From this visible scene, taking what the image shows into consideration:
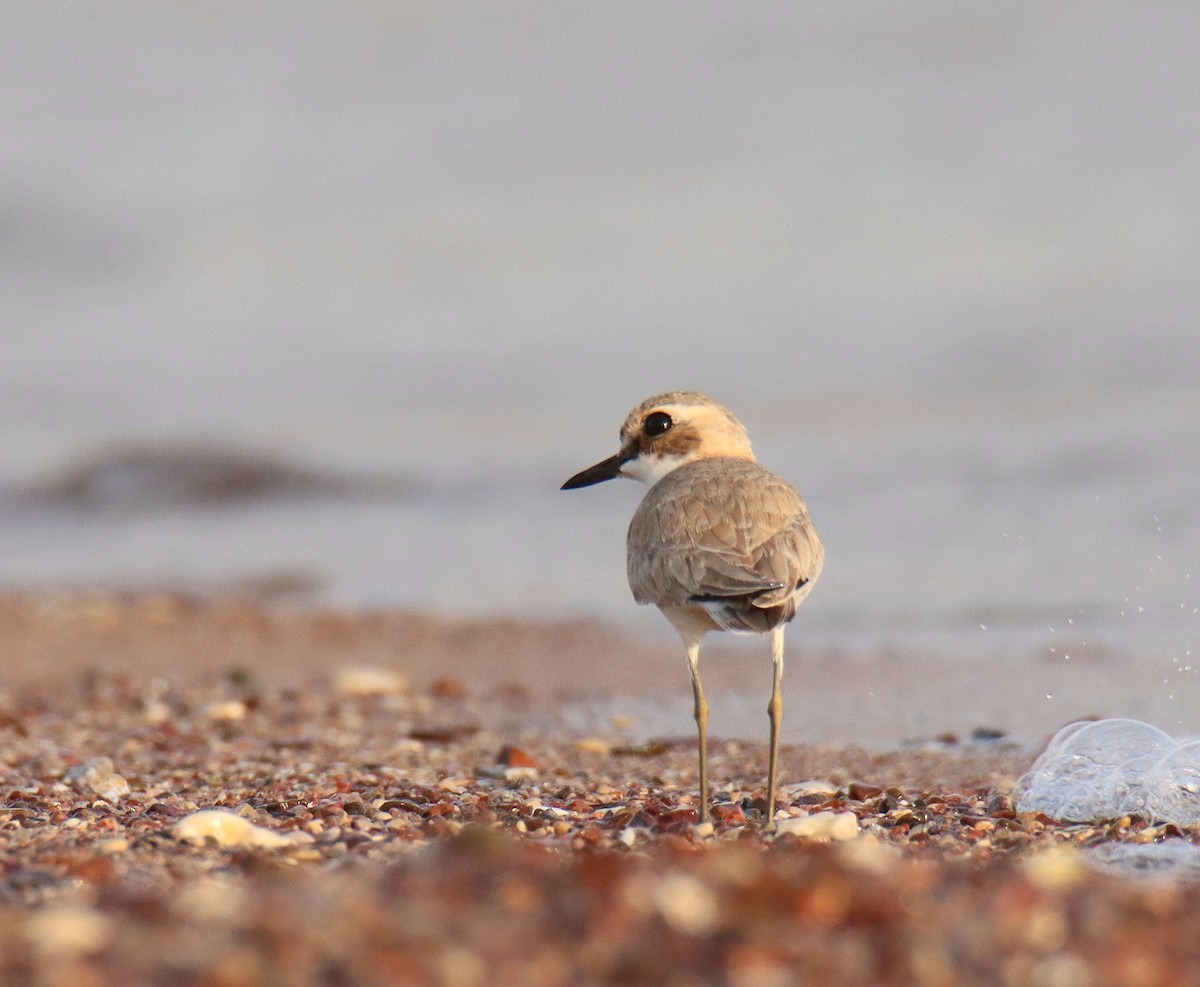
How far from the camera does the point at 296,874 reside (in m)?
3.13

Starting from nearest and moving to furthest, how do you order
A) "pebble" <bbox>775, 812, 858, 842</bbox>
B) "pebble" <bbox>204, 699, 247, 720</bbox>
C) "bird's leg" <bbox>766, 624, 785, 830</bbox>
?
"pebble" <bbox>775, 812, 858, 842</bbox>, "bird's leg" <bbox>766, 624, 785, 830</bbox>, "pebble" <bbox>204, 699, 247, 720</bbox>

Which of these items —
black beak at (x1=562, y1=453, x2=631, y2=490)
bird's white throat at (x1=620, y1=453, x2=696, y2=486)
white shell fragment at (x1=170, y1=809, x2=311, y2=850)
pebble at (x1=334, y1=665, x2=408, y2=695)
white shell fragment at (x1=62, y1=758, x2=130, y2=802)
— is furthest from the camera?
pebble at (x1=334, y1=665, x2=408, y2=695)

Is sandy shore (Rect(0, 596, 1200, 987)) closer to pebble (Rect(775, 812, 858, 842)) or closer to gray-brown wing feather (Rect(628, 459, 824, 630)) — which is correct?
pebble (Rect(775, 812, 858, 842))

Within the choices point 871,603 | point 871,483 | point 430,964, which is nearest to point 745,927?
point 430,964

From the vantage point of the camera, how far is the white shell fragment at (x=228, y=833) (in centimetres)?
342

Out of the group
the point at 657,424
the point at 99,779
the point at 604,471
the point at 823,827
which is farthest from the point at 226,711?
the point at 823,827

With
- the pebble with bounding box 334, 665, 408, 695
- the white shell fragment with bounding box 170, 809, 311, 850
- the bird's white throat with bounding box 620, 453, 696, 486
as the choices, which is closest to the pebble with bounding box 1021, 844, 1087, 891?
the white shell fragment with bounding box 170, 809, 311, 850

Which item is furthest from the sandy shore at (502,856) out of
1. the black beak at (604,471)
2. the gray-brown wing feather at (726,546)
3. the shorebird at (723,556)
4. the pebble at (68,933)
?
the black beak at (604,471)

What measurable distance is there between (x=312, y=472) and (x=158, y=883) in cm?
1321

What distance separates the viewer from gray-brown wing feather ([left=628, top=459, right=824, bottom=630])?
4.28 m

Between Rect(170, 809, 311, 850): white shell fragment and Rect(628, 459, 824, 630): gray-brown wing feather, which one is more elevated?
Rect(628, 459, 824, 630): gray-brown wing feather

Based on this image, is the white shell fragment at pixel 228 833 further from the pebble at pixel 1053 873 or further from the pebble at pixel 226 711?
the pebble at pixel 226 711

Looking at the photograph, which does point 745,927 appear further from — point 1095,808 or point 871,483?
point 871,483

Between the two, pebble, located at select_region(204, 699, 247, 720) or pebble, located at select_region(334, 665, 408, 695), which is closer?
pebble, located at select_region(204, 699, 247, 720)
